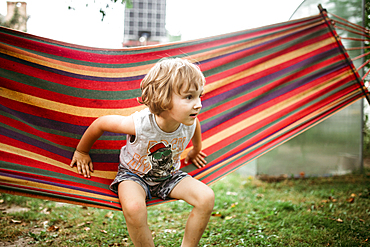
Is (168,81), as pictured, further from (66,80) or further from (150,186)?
(66,80)

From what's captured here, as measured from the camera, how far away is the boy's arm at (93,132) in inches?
54.9

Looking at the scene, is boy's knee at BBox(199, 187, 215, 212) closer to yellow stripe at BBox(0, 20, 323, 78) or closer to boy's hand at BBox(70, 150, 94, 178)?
boy's hand at BBox(70, 150, 94, 178)

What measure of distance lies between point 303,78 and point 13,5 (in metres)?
3.88

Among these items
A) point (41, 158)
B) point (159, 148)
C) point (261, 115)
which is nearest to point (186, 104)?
point (159, 148)

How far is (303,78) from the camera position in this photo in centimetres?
215

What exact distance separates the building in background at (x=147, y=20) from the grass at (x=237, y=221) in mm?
15030

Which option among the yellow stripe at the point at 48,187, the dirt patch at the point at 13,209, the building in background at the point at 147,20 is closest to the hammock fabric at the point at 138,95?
A: the yellow stripe at the point at 48,187

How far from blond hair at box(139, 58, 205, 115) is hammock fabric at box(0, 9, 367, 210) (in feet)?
1.63

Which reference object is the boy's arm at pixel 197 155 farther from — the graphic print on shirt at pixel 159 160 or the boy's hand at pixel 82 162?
the boy's hand at pixel 82 162

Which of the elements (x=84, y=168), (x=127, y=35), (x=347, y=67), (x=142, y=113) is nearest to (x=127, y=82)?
(x=142, y=113)

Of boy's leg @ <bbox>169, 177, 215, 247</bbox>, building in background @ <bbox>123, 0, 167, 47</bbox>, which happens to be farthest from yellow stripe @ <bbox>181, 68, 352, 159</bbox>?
building in background @ <bbox>123, 0, 167, 47</bbox>

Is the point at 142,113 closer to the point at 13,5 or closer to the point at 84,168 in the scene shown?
the point at 84,168

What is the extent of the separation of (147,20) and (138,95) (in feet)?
52.7

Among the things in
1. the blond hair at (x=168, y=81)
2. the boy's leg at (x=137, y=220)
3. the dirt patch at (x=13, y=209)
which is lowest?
the boy's leg at (x=137, y=220)
